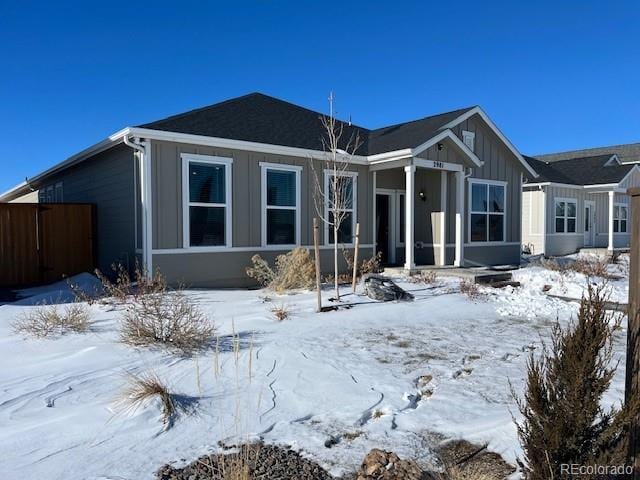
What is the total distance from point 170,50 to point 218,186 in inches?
300

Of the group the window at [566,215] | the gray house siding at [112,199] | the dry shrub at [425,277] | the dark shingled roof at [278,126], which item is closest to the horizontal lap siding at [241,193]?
the dark shingled roof at [278,126]

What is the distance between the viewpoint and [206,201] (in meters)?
9.36

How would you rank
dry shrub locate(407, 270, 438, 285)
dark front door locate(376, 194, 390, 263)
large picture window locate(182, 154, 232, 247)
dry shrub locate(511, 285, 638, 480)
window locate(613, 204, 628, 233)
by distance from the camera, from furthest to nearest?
1. window locate(613, 204, 628, 233)
2. dark front door locate(376, 194, 390, 263)
3. dry shrub locate(407, 270, 438, 285)
4. large picture window locate(182, 154, 232, 247)
5. dry shrub locate(511, 285, 638, 480)

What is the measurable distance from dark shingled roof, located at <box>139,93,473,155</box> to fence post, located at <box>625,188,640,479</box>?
8202 mm

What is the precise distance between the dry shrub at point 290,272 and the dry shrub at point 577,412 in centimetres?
681

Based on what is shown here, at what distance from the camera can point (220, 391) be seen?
152 inches

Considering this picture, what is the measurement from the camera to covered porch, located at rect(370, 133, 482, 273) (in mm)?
12211

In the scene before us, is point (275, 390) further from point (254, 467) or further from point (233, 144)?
point (233, 144)

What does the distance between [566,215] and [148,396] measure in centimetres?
2041

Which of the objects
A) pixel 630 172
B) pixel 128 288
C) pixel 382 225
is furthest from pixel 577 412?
pixel 630 172

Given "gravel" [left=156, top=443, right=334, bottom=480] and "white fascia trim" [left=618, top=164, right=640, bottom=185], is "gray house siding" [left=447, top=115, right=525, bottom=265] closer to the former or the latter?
"white fascia trim" [left=618, top=164, right=640, bottom=185]

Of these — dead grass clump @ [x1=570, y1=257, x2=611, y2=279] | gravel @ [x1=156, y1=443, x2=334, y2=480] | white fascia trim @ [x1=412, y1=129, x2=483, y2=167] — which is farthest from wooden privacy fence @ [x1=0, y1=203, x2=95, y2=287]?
dead grass clump @ [x1=570, y1=257, x2=611, y2=279]

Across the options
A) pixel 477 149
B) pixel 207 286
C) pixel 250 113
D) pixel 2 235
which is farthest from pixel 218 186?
pixel 477 149

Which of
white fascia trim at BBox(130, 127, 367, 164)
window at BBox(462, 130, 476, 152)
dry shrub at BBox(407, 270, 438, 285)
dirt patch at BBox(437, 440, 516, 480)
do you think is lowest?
dirt patch at BBox(437, 440, 516, 480)
